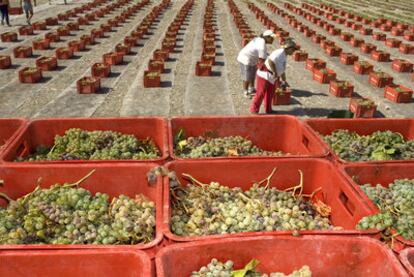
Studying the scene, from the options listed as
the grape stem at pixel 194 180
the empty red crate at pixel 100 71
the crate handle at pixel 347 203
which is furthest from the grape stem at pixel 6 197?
the empty red crate at pixel 100 71

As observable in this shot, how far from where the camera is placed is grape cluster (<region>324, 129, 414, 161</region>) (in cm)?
529

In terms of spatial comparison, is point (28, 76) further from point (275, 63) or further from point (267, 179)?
point (267, 179)

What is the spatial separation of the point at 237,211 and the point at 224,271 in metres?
0.88

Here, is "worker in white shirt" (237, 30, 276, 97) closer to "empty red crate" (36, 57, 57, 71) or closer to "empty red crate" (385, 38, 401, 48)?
"empty red crate" (36, 57, 57, 71)

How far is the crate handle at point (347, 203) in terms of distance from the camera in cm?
387

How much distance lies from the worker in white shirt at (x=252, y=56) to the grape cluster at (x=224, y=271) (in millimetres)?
6414

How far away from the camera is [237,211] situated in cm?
383

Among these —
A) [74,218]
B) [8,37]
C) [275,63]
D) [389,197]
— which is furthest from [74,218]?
[8,37]

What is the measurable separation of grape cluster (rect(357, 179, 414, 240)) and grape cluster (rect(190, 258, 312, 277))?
72 cm

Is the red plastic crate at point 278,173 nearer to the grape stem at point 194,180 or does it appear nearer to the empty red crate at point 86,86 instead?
the grape stem at point 194,180

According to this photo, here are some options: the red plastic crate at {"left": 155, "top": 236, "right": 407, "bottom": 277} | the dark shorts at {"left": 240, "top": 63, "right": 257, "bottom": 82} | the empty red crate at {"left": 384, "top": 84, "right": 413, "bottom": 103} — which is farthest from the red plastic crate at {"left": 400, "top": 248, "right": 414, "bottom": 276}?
the empty red crate at {"left": 384, "top": 84, "right": 413, "bottom": 103}

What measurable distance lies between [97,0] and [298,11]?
15.7m

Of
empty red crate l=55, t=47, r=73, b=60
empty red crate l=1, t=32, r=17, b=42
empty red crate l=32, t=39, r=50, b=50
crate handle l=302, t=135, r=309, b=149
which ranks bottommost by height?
crate handle l=302, t=135, r=309, b=149

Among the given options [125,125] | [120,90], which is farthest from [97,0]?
[125,125]
